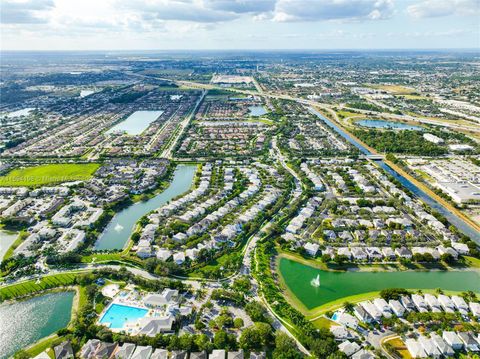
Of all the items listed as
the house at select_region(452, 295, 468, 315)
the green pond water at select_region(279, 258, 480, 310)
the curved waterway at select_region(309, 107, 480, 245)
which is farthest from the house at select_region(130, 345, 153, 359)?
the curved waterway at select_region(309, 107, 480, 245)

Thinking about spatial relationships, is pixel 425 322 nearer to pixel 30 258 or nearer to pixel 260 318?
pixel 260 318

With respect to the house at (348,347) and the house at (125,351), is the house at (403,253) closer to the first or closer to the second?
the house at (348,347)

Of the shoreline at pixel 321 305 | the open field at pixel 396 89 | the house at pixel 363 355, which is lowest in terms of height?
the shoreline at pixel 321 305

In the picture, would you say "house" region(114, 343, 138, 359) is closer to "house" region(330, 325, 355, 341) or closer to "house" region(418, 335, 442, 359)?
"house" region(330, 325, 355, 341)

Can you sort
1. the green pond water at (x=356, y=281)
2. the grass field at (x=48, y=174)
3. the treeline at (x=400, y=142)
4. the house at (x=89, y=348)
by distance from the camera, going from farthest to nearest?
the treeline at (x=400, y=142) < the grass field at (x=48, y=174) < the green pond water at (x=356, y=281) < the house at (x=89, y=348)

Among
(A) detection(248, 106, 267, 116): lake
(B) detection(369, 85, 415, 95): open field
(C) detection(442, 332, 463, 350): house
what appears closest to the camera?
(C) detection(442, 332, 463, 350): house

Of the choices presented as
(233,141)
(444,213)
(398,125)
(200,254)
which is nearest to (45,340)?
(200,254)

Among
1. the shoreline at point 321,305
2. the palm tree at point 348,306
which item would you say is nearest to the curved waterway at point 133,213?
the shoreline at point 321,305
